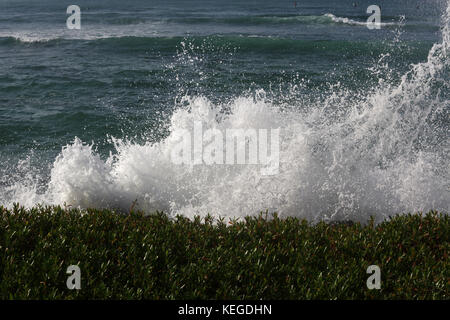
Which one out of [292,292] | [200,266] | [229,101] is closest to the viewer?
[292,292]

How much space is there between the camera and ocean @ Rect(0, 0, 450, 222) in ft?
30.1

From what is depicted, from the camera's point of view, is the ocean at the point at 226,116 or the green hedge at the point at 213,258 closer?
the green hedge at the point at 213,258

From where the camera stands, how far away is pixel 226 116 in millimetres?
11328

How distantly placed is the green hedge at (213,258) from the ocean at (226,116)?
8.10 feet

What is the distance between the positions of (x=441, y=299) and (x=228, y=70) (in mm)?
19866

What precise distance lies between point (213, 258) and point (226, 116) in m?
6.36

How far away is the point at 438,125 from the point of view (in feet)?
49.9

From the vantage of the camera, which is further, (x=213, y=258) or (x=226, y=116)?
(x=226, y=116)

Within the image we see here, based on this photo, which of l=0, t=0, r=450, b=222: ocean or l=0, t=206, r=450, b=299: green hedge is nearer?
l=0, t=206, r=450, b=299: green hedge

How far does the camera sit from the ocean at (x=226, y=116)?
30.1 feet

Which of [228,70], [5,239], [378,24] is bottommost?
[5,239]

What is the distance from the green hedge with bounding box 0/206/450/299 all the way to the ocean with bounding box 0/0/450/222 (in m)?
2.47

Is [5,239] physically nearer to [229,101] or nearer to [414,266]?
[414,266]

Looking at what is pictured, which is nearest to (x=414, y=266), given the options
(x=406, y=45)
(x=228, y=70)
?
(x=228, y=70)
